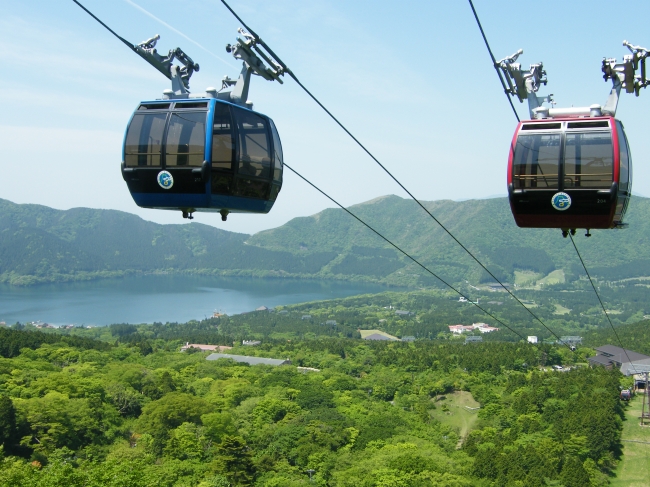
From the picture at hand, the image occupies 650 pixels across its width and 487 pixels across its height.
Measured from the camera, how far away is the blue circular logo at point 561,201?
778 centimetres

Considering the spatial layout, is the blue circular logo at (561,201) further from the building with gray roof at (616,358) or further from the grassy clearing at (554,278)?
the grassy clearing at (554,278)

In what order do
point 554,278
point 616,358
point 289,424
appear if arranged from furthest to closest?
point 554,278, point 616,358, point 289,424

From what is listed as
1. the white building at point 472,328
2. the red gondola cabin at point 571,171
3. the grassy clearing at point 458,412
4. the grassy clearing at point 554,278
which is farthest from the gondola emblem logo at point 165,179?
the grassy clearing at point 554,278

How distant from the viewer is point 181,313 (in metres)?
102

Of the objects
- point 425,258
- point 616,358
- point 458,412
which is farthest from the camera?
point 425,258

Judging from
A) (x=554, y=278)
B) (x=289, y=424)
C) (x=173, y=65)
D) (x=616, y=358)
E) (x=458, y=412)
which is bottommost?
(x=458, y=412)

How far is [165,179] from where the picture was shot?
738 centimetres

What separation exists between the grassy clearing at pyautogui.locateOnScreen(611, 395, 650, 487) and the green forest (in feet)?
1.48

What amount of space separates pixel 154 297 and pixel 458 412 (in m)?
105

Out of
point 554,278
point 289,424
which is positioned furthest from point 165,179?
point 554,278

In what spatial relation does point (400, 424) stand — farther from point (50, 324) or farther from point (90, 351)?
point (50, 324)

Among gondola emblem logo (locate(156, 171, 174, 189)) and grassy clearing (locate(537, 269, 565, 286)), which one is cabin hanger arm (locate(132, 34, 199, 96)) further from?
grassy clearing (locate(537, 269, 565, 286))

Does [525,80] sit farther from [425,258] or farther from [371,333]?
[425,258]

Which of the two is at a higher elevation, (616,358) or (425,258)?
(425,258)
